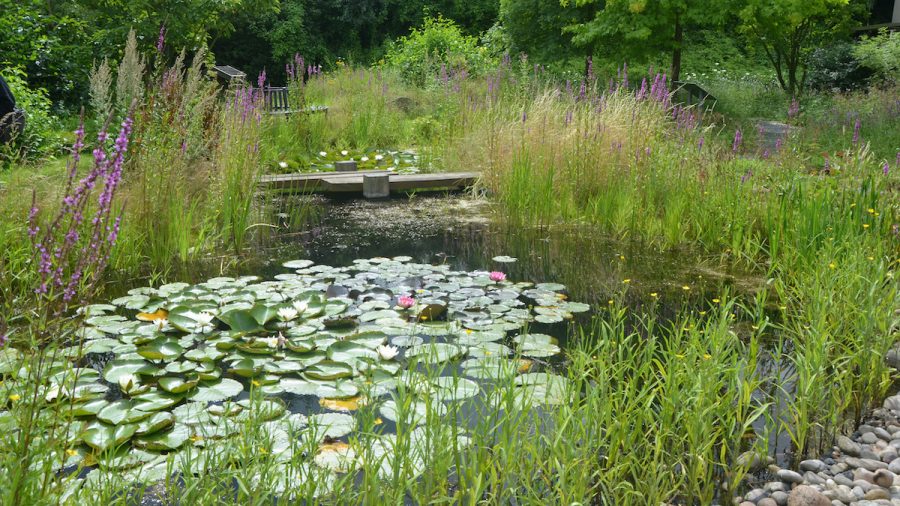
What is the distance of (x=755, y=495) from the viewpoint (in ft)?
7.78

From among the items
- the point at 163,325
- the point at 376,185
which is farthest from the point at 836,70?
the point at 163,325

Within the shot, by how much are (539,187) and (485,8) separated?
18.7 m

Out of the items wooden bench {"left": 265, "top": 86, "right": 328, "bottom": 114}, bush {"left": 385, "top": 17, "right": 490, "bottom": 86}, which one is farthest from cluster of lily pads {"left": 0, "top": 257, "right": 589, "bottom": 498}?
bush {"left": 385, "top": 17, "right": 490, "bottom": 86}

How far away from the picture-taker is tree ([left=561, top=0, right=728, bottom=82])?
10375mm

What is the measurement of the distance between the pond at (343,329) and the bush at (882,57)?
10.9m

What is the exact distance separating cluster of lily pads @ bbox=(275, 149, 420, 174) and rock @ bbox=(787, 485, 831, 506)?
6491 millimetres

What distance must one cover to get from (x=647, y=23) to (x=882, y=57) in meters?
6.03

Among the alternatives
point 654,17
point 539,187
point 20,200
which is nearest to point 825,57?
point 654,17

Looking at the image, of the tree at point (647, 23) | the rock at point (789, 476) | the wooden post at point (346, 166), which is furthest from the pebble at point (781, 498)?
the tree at point (647, 23)

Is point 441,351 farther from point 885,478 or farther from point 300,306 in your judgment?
point 885,478

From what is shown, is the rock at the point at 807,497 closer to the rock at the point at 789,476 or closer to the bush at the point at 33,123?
the rock at the point at 789,476

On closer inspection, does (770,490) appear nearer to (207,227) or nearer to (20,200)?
(207,227)

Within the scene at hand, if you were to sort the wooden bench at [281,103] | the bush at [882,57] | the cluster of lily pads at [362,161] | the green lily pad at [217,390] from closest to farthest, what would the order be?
the green lily pad at [217,390] < the cluster of lily pads at [362,161] < the wooden bench at [281,103] < the bush at [882,57]

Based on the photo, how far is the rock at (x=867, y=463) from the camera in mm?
2531
